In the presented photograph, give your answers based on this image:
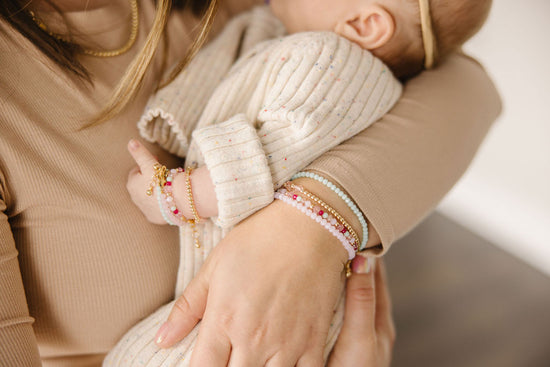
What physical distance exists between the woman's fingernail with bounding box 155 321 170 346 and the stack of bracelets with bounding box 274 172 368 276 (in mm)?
291

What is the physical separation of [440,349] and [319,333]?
4.21 ft

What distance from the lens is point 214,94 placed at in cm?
78

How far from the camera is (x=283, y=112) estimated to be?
0.65 meters

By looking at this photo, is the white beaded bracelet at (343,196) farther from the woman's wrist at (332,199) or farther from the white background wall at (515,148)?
the white background wall at (515,148)

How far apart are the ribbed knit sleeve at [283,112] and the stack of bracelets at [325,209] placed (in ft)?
0.09

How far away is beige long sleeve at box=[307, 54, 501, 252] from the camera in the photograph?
0.68m

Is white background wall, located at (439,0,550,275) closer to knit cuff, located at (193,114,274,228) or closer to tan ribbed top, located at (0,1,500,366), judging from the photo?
tan ribbed top, located at (0,1,500,366)

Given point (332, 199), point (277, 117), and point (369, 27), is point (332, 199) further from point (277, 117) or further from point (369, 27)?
point (369, 27)

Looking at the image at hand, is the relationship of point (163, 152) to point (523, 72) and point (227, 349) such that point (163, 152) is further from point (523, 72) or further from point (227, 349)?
point (523, 72)

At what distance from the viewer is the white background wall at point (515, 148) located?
5.20 feet

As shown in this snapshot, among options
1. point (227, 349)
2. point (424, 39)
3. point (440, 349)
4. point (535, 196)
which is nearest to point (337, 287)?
point (227, 349)

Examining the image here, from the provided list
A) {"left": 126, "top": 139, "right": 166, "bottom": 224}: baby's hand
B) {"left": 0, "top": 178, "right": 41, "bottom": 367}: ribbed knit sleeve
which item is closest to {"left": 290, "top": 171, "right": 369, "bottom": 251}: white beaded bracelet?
{"left": 126, "top": 139, "right": 166, "bottom": 224}: baby's hand

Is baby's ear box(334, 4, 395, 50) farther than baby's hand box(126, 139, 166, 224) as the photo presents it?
Yes

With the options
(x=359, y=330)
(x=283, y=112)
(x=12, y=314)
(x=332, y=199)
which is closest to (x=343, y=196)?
(x=332, y=199)
